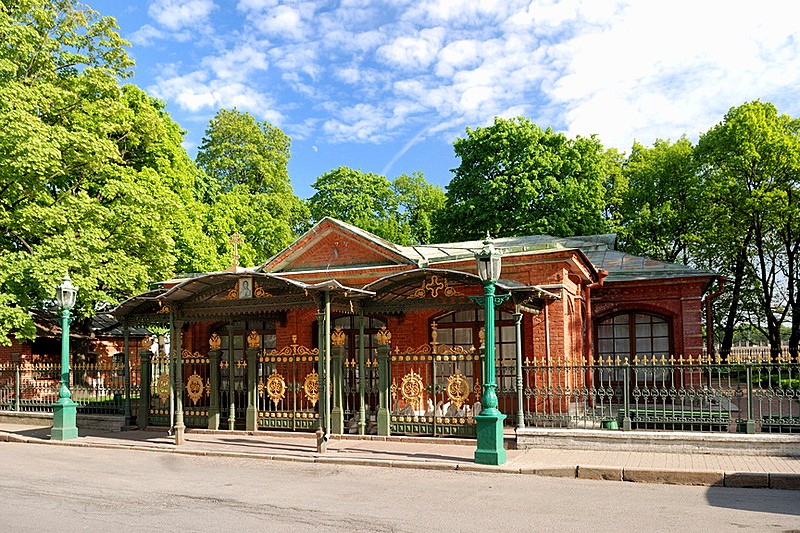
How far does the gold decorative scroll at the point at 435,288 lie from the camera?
1380 cm

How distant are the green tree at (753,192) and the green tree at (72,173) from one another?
2270 centimetres

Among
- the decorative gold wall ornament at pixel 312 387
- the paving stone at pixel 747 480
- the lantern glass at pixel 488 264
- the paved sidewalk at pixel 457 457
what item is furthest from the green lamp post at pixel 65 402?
the paving stone at pixel 747 480

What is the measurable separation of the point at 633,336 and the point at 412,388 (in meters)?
10.1

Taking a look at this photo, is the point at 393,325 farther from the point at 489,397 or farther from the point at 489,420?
the point at 489,420

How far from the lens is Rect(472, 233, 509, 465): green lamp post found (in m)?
11.2

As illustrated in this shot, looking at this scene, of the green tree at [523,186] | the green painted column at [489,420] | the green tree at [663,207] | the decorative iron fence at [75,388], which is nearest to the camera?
the green painted column at [489,420]

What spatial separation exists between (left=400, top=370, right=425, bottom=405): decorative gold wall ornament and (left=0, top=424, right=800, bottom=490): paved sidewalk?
37.8 inches

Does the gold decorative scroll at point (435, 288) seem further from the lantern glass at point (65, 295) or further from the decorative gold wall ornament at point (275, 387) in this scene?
the lantern glass at point (65, 295)

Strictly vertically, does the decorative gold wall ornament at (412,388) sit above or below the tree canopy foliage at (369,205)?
below

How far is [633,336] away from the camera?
21.7 meters

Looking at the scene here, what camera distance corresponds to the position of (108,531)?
6.94 m

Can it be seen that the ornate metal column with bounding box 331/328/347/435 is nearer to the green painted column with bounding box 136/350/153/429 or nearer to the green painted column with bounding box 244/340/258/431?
the green painted column with bounding box 244/340/258/431

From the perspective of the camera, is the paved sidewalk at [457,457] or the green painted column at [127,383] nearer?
the paved sidewalk at [457,457]

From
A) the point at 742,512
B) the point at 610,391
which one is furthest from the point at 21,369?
the point at 742,512
